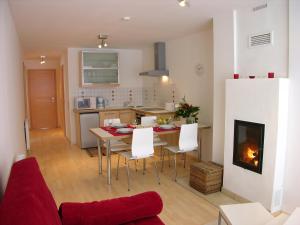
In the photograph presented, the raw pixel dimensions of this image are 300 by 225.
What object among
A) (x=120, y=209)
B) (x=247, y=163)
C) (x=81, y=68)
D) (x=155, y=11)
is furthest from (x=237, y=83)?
(x=81, y=68)

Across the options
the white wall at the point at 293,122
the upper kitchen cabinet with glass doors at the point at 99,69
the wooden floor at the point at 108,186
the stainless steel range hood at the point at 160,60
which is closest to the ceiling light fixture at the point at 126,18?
the white wall at the point at 293,122

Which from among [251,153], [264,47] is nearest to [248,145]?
[251,153]

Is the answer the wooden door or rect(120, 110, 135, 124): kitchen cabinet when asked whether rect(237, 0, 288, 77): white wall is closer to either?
rect(120, 110, 135, 124): kitchen cabinet

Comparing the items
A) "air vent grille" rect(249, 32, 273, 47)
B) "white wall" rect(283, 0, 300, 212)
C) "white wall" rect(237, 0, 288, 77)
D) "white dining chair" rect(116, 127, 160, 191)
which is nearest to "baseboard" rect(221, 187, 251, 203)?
"white wall" rect(283, 0, 300, 212)

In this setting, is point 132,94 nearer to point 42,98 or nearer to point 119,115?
point 119,115

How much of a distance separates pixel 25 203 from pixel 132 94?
18.9 ft

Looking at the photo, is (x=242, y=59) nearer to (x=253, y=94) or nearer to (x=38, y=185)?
(x=253, y=94)

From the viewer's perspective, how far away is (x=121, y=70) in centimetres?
676

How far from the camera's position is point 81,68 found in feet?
20.3

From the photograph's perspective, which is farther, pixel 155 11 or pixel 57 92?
pixel 57 92

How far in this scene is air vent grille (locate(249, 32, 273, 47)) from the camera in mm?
2934

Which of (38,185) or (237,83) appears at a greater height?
(237,83)

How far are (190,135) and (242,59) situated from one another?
1.33 metres

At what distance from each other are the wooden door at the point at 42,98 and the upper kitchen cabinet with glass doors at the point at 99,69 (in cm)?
383
